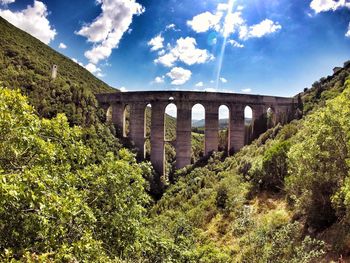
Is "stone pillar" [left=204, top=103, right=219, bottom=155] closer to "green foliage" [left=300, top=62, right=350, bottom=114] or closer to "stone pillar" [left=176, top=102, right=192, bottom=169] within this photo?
"stone pillar" [left=176, top=102, right=192, bottom=169]

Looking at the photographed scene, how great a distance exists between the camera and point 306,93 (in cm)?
4409

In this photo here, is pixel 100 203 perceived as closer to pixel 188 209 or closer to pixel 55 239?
pixel 55 239

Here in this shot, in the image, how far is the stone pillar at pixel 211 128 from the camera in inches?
1529

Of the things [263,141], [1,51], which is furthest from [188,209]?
[1,51]

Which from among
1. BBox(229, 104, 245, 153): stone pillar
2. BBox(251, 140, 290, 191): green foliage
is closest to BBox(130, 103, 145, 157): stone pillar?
BBox(229, 104, 245, 153): stone pillar

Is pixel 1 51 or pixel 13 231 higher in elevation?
pixel 1 51

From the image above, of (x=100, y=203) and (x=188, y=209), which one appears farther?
(x=188, y=209)

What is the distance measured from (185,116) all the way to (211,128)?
339cm

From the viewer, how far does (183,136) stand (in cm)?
3884

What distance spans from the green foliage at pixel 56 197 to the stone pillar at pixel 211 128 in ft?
101

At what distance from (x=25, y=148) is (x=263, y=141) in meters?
30.6

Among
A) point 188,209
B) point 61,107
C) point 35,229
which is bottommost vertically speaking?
point 188,209

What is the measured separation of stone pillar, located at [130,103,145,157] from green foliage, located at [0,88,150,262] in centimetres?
3160

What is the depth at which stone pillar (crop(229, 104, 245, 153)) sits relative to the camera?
38.7m
